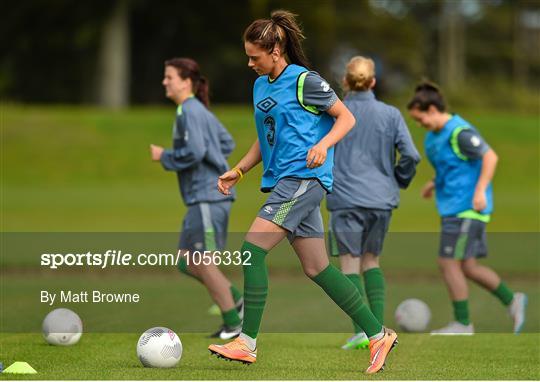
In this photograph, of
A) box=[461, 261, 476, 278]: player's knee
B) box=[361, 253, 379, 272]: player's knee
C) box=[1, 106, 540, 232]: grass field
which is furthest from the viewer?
box=[1, 106, 540, 232]: grass field

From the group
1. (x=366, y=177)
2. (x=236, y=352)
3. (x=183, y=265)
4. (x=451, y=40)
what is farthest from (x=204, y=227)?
(x=451, y=40)

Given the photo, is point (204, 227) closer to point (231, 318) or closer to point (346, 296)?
point (231, 318)

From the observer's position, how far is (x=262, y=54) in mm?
7680

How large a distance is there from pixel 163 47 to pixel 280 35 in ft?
126

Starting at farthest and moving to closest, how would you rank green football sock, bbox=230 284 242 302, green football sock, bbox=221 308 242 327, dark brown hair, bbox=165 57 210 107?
1. green football sock, bbox=230 284 242 302
2. dark brown hair, bbox=165 57 210 107
3. green football sock, bbox=221 308 242 327

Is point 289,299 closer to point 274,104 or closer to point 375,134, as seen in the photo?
point 375,134

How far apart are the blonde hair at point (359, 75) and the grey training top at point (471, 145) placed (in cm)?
132

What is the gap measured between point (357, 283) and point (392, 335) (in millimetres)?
1503

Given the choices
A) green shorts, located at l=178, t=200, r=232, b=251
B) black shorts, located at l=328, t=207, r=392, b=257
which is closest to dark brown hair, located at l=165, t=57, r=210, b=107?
green shorts, located at l=178, t=200, r=232, b=251

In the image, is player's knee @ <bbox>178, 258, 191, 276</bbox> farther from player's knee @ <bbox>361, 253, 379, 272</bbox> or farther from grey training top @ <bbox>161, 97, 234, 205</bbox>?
player's knee @ <bbox>361, 253, 379, 272</bbox>

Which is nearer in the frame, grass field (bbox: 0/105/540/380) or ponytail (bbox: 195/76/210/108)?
grass field (bbox: 0/105/540/380)

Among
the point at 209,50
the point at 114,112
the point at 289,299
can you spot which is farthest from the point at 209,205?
the point at 209,50

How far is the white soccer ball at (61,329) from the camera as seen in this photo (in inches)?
360

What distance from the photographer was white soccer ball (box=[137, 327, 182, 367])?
788cm
